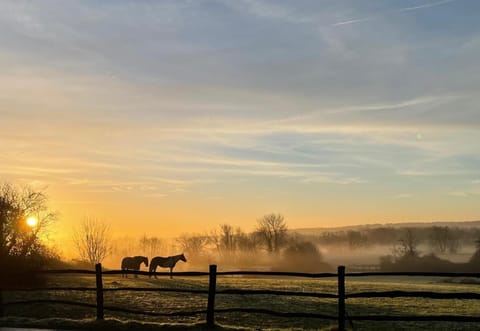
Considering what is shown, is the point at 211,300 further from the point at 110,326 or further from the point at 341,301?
the point at 341,301

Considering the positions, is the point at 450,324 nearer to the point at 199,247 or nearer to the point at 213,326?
the point at 213,326

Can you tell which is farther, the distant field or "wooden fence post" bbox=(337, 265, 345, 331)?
the distant field

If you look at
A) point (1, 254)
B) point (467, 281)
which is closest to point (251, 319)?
point (1, 254)

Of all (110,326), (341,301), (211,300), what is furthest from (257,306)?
(341,301)

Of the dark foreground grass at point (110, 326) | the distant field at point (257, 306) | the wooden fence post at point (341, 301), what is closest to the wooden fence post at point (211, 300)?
the dark foreground grass at point (110, 326)

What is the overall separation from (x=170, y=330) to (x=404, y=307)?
41.3 feet

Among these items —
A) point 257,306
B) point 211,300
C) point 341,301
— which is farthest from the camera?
point 257,306

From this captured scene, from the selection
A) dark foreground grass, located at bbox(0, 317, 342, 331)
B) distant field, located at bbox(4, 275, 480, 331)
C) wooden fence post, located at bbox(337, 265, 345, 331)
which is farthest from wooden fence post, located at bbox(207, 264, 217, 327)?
wooden fence post, located at bbox(337, 265, 345, 331)

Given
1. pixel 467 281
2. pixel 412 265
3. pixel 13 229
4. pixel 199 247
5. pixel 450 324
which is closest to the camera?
pixel 450 324

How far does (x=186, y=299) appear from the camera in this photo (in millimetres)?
23562

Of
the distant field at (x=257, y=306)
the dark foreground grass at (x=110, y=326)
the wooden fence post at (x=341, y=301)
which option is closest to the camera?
the wooden fence post at (x=341, y=301)

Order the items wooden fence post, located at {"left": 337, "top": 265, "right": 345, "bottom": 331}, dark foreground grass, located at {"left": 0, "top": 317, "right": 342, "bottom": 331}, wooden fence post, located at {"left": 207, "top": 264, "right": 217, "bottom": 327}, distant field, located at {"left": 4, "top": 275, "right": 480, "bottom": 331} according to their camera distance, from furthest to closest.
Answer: distant field, located at {"left": 4, "top": 275, "right": 480, "bottom": 331} → wooden fence post, located at {"left": 207, "top": 264, "right": 217, "bottom": 327} → dark foreground grass, located at {"left": 0, "top": 317, "right": 342, "bottom": 331} → wooden fence post, located at {"left": 337, "top": 265, "right": 345, "bottom": 331}

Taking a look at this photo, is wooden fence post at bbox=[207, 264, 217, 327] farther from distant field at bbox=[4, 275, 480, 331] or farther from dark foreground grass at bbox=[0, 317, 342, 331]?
distant field at bbox=[4, 275, 480, 331]

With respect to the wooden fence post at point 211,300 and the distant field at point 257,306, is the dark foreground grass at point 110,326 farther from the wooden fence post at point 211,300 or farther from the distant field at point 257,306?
the distant field at point 257,306
